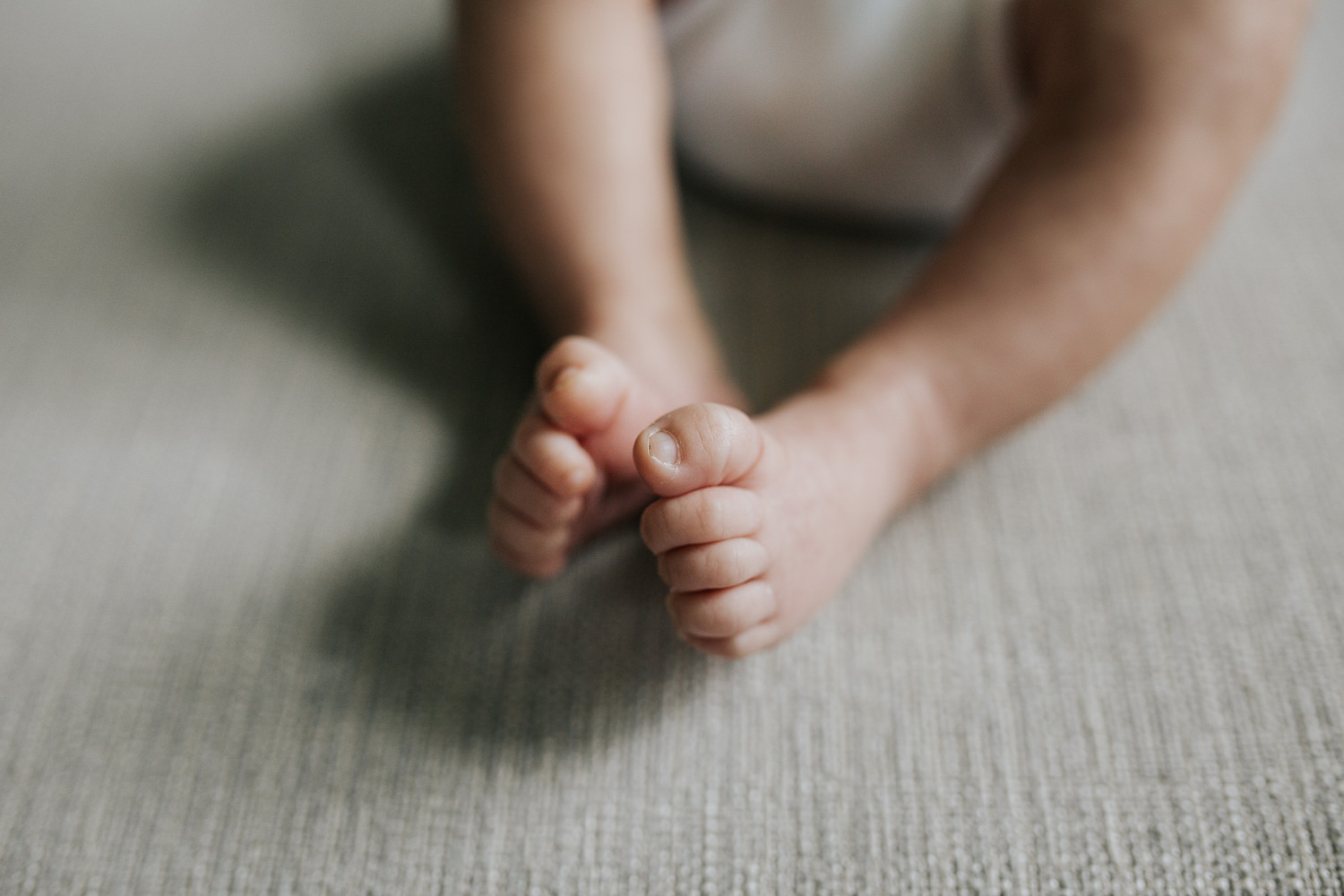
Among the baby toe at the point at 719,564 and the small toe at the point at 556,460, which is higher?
the small toe at the point at 556,460

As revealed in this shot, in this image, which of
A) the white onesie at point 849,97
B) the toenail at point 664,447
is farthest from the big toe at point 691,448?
the white onesie at point 849,97

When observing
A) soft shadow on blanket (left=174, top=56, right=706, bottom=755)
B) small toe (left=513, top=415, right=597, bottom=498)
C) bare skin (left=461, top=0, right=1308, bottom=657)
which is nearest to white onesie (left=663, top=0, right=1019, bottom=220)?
bare skin (left=461, top=0, right=1308, bottom=657)

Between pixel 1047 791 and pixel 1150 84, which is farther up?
pixel 1150 84

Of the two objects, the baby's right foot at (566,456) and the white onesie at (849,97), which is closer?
the baby's right foot at (566,456)

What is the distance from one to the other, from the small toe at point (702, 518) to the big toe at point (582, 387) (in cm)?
5

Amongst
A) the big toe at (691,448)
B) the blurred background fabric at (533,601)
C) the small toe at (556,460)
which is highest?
the big toe at (691,448)

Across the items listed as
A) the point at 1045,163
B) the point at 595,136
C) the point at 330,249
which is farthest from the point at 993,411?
the point at 330,249

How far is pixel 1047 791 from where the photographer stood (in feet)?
1.11

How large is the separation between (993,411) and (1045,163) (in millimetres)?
114

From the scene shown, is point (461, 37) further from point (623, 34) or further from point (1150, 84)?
point (1150, 84)

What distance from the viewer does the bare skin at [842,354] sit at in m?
0.34

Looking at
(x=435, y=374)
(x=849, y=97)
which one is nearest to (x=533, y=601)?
(x=435, y=374)

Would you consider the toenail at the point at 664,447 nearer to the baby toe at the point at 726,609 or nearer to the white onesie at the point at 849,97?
the baby toe at the point at 726,609

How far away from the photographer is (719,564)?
0.32 metres
